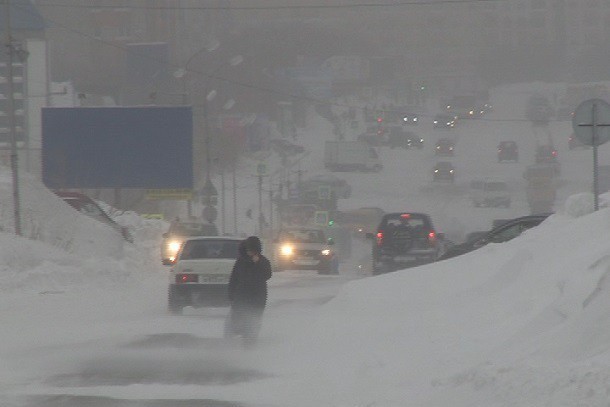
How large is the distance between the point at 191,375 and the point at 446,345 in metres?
2.72

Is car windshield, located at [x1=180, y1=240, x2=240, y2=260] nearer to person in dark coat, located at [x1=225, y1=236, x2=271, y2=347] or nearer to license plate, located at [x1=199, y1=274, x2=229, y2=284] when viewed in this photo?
license plate, located at [x1=199, y1=274, x2=229, y2=284]

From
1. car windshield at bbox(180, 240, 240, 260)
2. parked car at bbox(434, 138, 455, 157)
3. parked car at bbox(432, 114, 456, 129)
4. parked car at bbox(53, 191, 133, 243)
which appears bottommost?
car windshield at bbox(180, 240, 240, 260)

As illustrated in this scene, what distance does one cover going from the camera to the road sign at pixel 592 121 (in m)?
19.2

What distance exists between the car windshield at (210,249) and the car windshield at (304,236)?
16.9m

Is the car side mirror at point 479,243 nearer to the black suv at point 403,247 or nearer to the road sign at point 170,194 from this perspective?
the black suv at point 403,247

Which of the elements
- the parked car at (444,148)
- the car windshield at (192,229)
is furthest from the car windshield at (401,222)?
the parked car at (444,148)

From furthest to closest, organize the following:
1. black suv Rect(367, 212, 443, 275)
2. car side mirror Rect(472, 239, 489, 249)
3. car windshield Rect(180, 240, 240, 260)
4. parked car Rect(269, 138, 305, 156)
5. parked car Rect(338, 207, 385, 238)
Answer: parked car Rect(269, 138, 305, 156) → parked car Rect(338, 207, 385, 238) → black suv Rect(367, 212, 443, 275) → car side mirror Rect(472, 239, 489, 249) → car windshield Rect(180, 240, 240, 260)

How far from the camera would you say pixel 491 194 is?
89938mm

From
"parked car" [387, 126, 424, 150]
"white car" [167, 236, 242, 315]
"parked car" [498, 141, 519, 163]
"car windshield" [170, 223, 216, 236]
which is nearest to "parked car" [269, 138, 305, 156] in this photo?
"parked car" [387, 126, 424, 150]

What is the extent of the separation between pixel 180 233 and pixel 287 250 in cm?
323

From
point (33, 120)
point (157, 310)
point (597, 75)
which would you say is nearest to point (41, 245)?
point (157, 310)

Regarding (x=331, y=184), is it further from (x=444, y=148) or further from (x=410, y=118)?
(x=410, y=118)

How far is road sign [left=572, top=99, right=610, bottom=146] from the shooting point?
63.1 feet

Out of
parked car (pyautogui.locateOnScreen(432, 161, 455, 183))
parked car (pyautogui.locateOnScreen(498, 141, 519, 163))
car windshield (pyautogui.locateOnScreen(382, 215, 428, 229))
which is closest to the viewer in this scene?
car windshield (pyautogui.locateOnScreen(382, 215, 428, 229))
